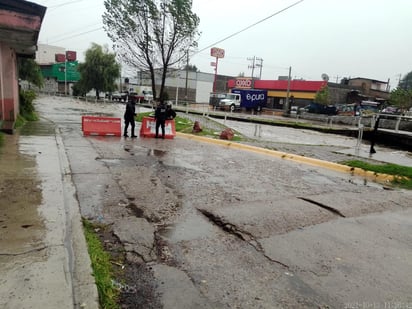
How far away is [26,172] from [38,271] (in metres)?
4.12

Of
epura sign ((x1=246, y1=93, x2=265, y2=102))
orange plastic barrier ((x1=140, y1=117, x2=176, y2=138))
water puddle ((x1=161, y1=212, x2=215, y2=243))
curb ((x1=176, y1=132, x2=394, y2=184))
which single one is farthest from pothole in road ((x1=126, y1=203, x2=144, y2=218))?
epura sign ((x1=246, y1=93, x2=265, y2=102))

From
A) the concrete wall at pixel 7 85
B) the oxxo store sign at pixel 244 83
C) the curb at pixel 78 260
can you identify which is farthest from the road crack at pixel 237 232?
the oxxo store sign at pixel 244 83

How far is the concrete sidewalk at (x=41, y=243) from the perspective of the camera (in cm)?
282

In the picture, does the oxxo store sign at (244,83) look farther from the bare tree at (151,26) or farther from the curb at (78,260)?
the curb at (78,260)

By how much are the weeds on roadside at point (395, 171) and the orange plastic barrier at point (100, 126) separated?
30.1 ft

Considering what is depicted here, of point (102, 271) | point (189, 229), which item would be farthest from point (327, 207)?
point (102, 271)

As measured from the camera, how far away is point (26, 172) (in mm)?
6676

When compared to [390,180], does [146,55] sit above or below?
above

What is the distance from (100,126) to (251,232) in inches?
427

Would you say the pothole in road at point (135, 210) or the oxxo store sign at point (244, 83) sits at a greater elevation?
the oxxo store sign at point (244, 83)

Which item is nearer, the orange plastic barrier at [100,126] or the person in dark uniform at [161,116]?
the orange plastic barrier at [100,126]

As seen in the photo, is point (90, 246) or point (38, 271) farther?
point (90, 246)

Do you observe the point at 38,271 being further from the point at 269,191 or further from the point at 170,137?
the point at 170,137

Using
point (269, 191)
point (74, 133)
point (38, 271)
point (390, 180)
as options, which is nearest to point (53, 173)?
point (38, 271)
